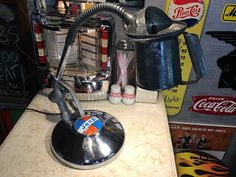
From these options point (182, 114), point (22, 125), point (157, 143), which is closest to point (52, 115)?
point (22, 125)

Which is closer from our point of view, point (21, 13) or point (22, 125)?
point (22, 125)

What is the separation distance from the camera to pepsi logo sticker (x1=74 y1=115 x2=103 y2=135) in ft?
2.42

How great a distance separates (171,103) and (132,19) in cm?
79

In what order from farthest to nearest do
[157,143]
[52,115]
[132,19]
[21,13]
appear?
[21,13] → [52,115] → [157,143] → [132,19]

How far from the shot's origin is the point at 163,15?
481 millimetres

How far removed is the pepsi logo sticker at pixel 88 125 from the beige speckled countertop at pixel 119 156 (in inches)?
4.6

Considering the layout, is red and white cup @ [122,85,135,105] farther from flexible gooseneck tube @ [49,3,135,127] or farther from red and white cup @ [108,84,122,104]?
flexible gooseneck tube @ [49,3,135,127]

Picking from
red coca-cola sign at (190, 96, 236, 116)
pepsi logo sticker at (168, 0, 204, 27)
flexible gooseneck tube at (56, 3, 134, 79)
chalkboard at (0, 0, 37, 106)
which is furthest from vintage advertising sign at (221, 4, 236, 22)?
chalkboard at (0, 0, 37, 106)

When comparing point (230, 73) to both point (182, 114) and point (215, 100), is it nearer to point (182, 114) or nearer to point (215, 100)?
point (215, 100)

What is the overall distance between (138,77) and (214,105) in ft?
2.57

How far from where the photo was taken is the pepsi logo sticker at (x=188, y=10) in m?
0.93

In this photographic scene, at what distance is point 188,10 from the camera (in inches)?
37.3

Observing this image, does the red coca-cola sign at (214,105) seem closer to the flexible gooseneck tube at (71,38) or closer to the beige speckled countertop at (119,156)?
the beige speckled countertop at (119,156)

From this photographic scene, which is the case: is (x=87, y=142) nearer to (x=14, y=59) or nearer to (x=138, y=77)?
(x=138, y=77)
